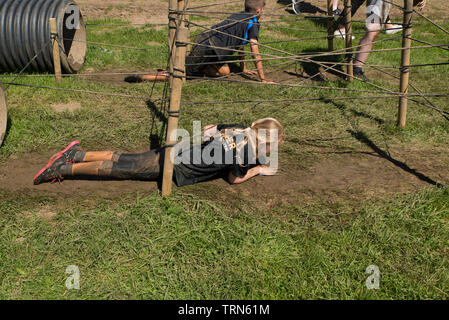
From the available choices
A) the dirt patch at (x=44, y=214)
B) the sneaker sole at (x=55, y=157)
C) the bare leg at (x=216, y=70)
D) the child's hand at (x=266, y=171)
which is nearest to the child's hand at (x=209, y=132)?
the child's hand at (x=266, y=171)

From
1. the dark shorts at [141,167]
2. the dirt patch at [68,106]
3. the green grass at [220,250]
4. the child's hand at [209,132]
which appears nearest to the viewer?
the green grass at [220,250]

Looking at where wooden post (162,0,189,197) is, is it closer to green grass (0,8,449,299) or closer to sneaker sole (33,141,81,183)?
green grass (0,8,449,299)

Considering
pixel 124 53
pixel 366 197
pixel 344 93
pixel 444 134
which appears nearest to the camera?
pixel 366 197

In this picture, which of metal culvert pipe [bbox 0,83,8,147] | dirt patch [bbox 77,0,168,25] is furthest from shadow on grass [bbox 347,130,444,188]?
dirt patch [bbox 77,0,168,25]

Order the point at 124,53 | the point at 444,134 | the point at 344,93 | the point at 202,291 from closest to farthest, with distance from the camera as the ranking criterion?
the point at 202,291 < the point at 444,134 < the point at 344,93 < the point at 124,53

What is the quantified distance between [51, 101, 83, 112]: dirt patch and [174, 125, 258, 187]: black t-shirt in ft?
7.55

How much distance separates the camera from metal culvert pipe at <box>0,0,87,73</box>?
6.05m

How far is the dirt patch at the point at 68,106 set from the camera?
540cm

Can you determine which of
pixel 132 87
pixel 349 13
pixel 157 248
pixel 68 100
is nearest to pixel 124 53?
pixel 132 87

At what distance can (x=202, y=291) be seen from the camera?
2795 millimetres

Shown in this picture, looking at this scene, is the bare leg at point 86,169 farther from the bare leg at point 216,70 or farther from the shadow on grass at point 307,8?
the shadow on grass at point 307,8

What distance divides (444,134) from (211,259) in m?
3.45

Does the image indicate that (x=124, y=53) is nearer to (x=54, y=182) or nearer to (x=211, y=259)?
(x=54, y=182)

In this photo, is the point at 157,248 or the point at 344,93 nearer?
the point at 157,248
